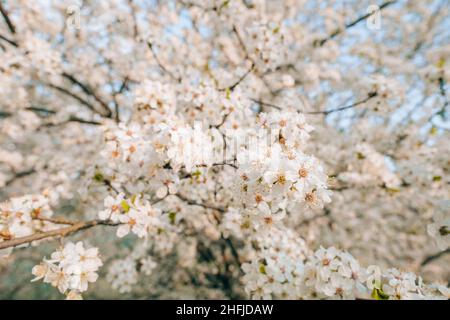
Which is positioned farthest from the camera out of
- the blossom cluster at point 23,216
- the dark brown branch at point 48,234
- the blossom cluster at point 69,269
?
the blossom cluster at point 23,216

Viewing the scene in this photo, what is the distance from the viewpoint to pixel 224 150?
2.80 metres

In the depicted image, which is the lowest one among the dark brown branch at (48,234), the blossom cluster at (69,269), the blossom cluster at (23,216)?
the blossom cluster at (69,269)

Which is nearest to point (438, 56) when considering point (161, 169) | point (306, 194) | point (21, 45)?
point (306, 194)

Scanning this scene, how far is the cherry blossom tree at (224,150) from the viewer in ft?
7.20

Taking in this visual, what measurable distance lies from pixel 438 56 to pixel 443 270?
7751 mm

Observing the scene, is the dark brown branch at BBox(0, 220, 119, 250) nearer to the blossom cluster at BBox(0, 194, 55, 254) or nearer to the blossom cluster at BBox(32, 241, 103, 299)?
the blossom cluster at BBox(32, 241, 103, 299)

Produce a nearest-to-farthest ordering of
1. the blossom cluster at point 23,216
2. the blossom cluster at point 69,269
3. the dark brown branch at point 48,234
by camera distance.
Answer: the dark brown branch at point 48,234 → the blossom cluster at point 69,269 → the blossom cluster at point 23,216

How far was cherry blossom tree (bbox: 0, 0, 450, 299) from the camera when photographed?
219 cm

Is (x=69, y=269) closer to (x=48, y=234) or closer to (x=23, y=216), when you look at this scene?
(x=48, y=234)

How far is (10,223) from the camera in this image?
7.98ft

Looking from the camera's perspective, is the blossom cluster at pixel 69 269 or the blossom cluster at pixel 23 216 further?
the blossom cluster at pixel 23 216

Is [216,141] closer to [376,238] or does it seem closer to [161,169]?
[161,169]

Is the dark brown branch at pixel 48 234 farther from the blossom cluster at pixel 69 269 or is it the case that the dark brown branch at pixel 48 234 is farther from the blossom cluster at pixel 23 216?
the blossom cluster at pixel 23 216

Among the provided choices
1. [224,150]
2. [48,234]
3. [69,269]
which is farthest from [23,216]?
[224,150]
